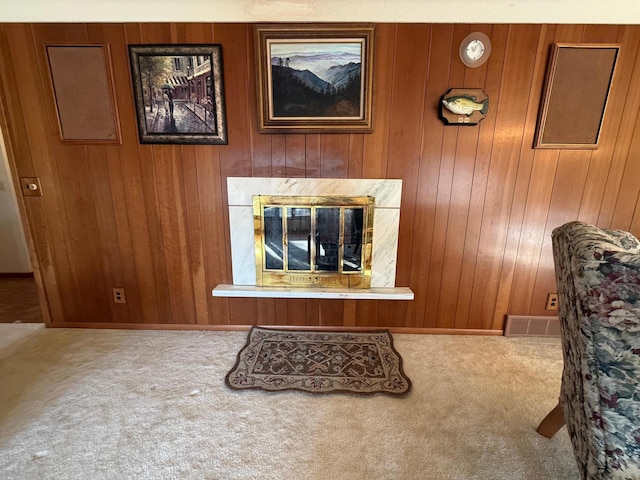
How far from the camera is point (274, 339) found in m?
2.39

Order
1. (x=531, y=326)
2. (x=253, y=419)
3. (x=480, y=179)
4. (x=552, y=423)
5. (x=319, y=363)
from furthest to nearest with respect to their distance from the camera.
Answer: (x=531, y=326), (x=480, y=179), (x=319, y=363), (x=253, y=419), (x=552, y=423)

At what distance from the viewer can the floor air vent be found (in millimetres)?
2432

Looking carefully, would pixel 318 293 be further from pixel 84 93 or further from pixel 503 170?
pixel 84 93

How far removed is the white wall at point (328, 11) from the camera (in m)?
1.96

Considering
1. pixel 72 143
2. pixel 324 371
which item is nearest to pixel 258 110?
pixel 72 143

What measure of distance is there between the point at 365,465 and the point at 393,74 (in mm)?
2132

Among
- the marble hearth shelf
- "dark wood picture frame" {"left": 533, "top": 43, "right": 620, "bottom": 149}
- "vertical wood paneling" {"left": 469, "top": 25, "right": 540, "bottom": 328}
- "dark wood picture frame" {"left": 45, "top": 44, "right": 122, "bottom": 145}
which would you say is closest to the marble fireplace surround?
the marble hearth shelf

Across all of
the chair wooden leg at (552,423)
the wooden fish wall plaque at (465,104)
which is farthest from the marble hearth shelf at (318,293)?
the wooden fish wall plaque at (465,104)

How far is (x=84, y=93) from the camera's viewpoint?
215cm

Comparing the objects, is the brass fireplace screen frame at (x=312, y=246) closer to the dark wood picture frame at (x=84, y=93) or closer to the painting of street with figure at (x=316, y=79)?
the painting of street with figure at (x=316, y=79)

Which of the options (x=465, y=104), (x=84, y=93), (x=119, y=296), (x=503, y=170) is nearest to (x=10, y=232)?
(x=119, y=296)

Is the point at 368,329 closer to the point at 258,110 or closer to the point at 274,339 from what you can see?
the point at 274,339

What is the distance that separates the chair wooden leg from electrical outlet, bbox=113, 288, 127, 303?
2.73 m

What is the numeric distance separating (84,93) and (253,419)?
7.36 ft
